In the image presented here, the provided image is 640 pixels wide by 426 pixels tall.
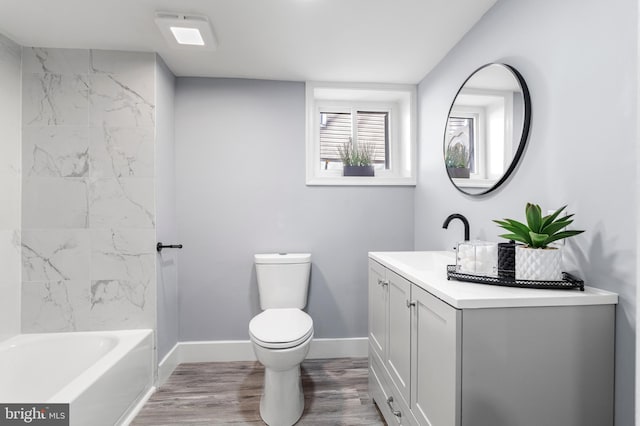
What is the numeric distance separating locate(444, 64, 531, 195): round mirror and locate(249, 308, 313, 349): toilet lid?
1190 millimetres

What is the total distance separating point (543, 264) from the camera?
106 cm

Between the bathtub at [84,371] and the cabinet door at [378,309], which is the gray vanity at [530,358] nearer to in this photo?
the cabinet door at [378,309]

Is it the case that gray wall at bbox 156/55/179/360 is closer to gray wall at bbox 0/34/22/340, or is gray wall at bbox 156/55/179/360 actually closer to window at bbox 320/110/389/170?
gray wall at bbox 0/34/22/340

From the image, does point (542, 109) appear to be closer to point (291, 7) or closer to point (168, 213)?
point (291, 7)

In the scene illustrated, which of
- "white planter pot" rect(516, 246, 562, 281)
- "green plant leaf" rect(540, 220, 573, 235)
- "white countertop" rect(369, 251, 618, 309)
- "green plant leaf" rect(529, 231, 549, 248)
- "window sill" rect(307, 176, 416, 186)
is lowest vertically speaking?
"white countertop" rect(369, 251, 618, 309)

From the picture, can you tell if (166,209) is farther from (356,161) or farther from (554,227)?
(554,227)

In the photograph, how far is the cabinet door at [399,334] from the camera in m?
1.34

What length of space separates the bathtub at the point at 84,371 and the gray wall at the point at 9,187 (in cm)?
20

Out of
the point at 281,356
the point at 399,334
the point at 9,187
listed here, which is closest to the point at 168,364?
the point at 281,356

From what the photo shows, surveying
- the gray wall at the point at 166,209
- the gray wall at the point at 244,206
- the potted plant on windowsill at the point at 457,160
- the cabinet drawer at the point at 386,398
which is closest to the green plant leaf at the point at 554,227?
the potted plant on windowsill at the point at 457,160

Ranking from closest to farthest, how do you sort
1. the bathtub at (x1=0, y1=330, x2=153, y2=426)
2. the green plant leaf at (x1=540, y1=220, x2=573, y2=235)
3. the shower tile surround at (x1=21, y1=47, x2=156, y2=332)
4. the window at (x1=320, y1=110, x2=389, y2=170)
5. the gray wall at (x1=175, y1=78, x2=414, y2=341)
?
the green plant leaf at (x1=540, y1=220, x2=573, y2=235)
the bathtub at (x1=0, y1=330, x2=153, y2=426)
the shower tile surround at (x1=21, y1=47, x2=156, y2=332)
the gray wall at (x1=175, y1=78, x2=414, y2=341)
the window at (x1=320, y1=110, x2=389, y2=170)

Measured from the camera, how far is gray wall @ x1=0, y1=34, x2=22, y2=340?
1.83 meters

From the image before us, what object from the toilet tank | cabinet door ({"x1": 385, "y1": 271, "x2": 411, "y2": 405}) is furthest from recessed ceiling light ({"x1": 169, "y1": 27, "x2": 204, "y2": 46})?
cabinet door ({"x1": 385, "y1": 271, "x2": 411, "y2": 405})

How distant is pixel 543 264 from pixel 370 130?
6.31ft
